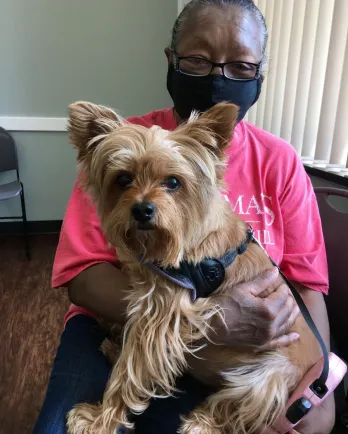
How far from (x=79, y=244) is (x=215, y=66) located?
2.40 ft

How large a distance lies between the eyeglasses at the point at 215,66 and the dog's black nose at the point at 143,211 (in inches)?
23.6

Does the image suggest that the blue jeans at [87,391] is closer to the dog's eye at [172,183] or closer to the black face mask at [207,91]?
the dog's eye at [172,183]

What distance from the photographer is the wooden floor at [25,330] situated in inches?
85.4

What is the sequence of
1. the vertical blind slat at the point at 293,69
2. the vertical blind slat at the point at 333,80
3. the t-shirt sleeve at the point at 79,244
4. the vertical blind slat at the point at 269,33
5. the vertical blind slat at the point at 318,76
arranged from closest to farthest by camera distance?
the t-shirt sleeve at the point at 79,244 → the vertical blind slat at the point at 333,80 → the vertical blind slat at the point at 318,76 → the vertical blind slat at the point at 293,69 → the vertical blind slat at the point at 269,33

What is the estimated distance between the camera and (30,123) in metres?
4.00

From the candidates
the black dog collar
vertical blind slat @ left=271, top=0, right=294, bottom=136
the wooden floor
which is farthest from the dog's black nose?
vertical blind slat @ left=271, top=0, right=294, bottom=136

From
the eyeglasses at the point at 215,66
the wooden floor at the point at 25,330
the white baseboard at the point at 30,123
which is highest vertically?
the eyeglasses at the point at 215,66

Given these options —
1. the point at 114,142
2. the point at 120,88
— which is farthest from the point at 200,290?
the point at 120,88

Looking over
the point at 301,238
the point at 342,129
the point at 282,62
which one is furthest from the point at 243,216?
the point at 282,62

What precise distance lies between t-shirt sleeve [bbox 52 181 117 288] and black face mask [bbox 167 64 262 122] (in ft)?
1.59

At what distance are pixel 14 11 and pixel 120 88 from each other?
3.69 feet

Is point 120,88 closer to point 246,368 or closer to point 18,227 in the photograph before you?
point 18,227

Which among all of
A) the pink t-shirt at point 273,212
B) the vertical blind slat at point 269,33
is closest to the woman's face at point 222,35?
the pink t-shirt at point 273,212

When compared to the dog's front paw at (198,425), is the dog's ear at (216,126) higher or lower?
higher
